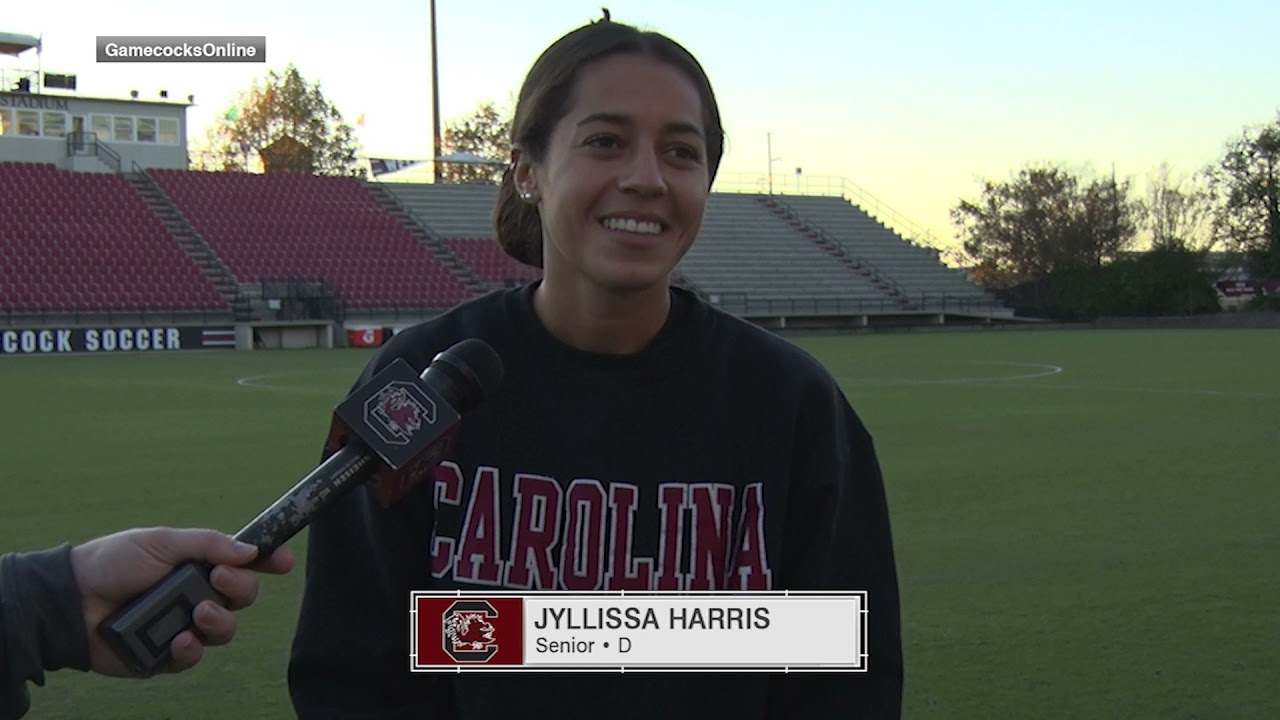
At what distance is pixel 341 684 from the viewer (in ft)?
7.63

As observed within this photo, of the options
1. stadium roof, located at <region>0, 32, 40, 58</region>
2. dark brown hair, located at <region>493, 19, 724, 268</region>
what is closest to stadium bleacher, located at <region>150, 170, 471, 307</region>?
stadium roof, located at <region>0, 32, 40, 58</region>

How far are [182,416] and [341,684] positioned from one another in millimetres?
12522

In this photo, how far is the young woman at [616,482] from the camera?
89.0 inches

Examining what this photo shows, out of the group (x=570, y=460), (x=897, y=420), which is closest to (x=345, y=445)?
(x=570, y=460)

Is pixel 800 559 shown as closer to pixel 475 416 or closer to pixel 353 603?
pixel 475 416

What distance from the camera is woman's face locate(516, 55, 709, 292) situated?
7.40ft

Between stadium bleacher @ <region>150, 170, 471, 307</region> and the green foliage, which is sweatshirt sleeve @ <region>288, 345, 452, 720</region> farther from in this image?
the green foliage

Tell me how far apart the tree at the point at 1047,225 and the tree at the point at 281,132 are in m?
33.6

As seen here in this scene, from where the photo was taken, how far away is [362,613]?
7.59 ft

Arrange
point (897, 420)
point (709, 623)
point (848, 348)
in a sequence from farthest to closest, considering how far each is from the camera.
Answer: point (848, 348) → point (897, 420) → point (709, 623)

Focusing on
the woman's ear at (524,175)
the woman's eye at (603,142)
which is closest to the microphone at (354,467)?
the woman's eye at (603,142)

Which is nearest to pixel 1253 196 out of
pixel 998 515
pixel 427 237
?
pixel 427 237

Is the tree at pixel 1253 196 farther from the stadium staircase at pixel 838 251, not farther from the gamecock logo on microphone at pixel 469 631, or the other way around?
the gamecock logo on microphone at pixel 469 631

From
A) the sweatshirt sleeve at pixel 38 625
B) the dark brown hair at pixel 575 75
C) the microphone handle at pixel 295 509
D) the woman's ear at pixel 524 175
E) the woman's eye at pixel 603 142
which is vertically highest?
the dark brown hair at pixel 575 75
